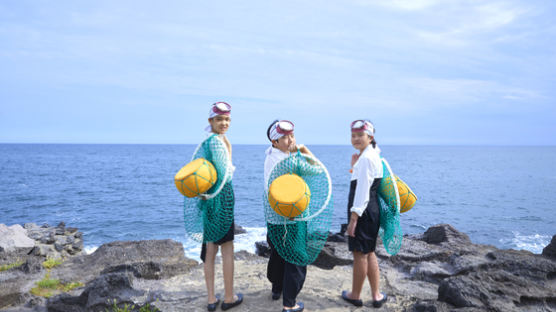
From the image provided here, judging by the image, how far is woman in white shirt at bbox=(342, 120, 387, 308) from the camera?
15.5ft

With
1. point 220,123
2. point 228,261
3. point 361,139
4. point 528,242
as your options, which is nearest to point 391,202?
point 361,139

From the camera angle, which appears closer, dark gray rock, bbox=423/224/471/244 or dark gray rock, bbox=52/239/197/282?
dark gray rock, bbox=52/239/197/282

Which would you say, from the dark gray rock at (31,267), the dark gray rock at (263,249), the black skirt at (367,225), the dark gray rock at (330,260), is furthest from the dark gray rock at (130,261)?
the black skirt at (367,225)

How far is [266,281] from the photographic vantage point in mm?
6270

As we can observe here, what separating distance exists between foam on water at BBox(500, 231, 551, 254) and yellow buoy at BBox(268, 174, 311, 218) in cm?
1803

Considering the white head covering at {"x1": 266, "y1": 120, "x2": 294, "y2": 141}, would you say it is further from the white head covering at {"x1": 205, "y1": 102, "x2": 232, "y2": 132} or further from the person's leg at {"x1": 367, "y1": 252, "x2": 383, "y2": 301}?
the person's leg at {"x1": 367, "y1": 252, "x2": 383, "y2": 301}

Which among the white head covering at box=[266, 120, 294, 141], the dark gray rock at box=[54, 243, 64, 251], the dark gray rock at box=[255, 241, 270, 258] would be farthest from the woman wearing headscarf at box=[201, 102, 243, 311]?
the dark gray rock at box=[54, 243, 64, 251]

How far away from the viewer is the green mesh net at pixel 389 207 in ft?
16.4

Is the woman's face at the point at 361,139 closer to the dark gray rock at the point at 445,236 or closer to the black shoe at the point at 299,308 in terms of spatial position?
the black shoe at the point at 299,308

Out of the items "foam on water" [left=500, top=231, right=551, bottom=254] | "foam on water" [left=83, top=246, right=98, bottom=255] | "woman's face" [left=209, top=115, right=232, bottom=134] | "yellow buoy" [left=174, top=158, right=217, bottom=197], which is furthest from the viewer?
"foam on water" [left=500, top=231, right=551, bottom=254]

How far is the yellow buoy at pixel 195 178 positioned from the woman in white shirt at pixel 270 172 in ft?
2.30

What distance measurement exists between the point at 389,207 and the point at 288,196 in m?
1.75

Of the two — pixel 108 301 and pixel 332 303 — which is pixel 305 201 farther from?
pixel 108 301

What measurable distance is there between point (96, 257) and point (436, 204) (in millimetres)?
29763
